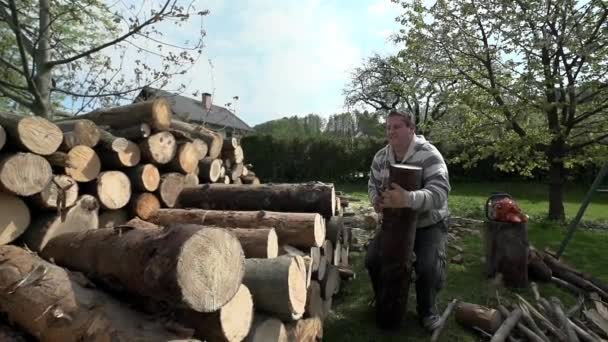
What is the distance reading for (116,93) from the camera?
271 inches

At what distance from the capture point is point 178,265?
1.74 m

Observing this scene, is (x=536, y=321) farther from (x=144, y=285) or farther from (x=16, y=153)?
(x=16, y=153)

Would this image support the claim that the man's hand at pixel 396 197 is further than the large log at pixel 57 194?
No

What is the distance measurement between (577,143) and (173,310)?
8685 mm

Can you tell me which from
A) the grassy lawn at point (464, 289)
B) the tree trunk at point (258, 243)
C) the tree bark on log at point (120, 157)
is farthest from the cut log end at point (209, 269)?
the tree bark on log at point (120, 157)

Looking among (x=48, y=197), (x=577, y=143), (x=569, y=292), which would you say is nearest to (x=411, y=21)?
(x=577, y=143)

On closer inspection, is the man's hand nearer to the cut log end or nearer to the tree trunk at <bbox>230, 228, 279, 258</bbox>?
the tree trunk at <bbox>230, 228, 279, 258</bbox>

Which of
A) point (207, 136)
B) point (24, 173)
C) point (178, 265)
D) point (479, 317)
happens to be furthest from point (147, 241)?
point (207, 136)

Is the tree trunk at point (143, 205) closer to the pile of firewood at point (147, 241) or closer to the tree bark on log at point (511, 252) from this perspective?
the pile of firewood at point (147, 241)

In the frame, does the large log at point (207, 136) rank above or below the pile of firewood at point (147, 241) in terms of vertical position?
above

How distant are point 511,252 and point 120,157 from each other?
12.9 ft

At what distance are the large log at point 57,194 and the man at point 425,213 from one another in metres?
2.34

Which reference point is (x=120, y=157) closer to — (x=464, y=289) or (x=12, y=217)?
(x=12, y=217)

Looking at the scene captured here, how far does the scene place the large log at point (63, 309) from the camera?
1854mm
